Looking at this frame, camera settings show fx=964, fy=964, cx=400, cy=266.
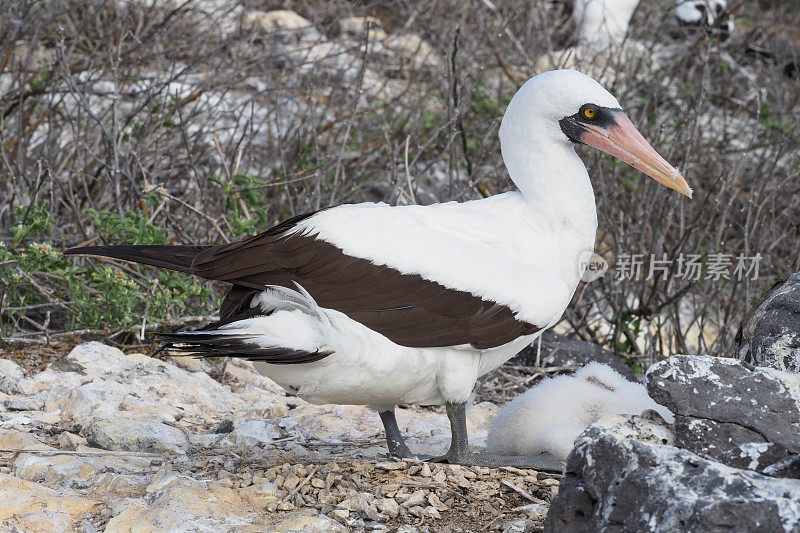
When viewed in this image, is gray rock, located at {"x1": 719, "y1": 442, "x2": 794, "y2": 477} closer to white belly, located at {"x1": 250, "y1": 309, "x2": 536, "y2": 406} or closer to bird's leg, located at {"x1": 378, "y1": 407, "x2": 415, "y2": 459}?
white belly, located at {"x1": 250, "y1": 309, "x2": 536, "y2": 406}

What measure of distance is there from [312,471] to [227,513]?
0.34 metres

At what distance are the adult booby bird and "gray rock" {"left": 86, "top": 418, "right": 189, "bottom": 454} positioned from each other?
58 centimetres

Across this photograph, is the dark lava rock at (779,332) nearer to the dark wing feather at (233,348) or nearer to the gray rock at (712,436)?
the gray rock at (712,436)

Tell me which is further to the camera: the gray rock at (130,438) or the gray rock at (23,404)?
the gray rock at (23,404)

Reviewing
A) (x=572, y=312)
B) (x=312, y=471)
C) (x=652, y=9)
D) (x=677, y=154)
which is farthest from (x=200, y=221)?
(x=652, y=9)

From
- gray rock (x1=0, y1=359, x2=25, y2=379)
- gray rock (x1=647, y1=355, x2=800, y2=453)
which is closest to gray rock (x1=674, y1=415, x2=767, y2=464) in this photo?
gray rock (x1=647, y1=355, x2=800, y2=453)

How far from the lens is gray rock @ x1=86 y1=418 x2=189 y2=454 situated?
131 inches

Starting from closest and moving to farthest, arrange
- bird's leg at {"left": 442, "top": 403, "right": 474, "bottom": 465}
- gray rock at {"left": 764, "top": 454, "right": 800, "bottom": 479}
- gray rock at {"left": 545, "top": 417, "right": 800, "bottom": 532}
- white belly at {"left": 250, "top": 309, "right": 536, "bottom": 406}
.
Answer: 1. gray rock at {"left": 545, "top": 417, "right": 800, "bottom": 532}
2. gray rock at {"left": 764, "top": 454, "right": 800, "bottom": 479}
3. white belly at {"left": 250, "top": 309, "right": 536, "bottom": 406}
4. bird's leg at {"left": 442, "top": 403, "right": 474, "bottom": 465}

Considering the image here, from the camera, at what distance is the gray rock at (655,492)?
5.99 feet

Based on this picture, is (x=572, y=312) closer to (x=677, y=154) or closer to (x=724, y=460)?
(x=677, y=154)

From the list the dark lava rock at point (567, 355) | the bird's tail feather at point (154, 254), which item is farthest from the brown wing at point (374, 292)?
the dark lava rock at point (567, 355)

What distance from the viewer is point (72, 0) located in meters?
6.92

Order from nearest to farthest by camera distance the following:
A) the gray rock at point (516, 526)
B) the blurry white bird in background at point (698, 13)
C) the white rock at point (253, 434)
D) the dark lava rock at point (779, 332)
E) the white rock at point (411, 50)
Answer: the gray rock at point (516, 526), the dark lava rock at point (779, 332), the white rock at point (253, 434), the white rock at point (411, 50), the blurry white bird in background at point (698, 13)

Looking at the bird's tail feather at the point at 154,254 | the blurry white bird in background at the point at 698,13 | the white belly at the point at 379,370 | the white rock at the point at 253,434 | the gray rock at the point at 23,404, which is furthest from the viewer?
the blurry white bird in background at the point at 698,13
